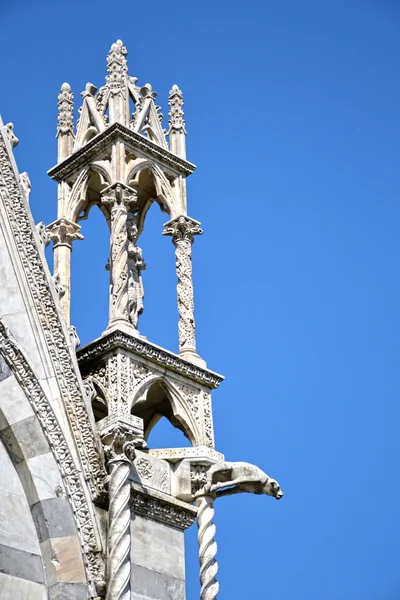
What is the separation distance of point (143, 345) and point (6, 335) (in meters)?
1.35

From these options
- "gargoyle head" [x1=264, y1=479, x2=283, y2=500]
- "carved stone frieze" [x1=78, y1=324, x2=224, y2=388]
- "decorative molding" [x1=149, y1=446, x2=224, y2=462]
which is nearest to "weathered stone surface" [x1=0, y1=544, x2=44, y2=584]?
"decorative molding" [x1=149, y1=446, x2=224, y2=462]

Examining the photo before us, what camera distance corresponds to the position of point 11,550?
30.8ft

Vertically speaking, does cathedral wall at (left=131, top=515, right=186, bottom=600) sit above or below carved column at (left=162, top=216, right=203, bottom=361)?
below

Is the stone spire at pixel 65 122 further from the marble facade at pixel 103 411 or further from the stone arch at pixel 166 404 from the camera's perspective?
the stone arch at pixel 166 404

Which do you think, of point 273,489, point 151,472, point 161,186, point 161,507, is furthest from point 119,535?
point 161,186

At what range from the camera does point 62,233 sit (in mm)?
12352

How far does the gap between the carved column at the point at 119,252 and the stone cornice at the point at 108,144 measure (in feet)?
2.21

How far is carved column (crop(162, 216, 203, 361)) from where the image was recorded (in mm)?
11762

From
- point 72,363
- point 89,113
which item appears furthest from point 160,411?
point 89,113

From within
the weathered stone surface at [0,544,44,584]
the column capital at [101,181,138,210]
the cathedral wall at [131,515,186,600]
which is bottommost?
the weathered stone surface at [0,544,44,584]

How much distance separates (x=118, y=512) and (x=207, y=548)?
1013 millimetres

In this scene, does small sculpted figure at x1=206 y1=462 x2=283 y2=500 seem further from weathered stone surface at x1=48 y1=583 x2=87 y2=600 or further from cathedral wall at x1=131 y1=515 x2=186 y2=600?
weathered stone surface at x1=48 y1=583 x2=87 y2=600

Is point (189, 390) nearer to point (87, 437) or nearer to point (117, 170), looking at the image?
point (87, 437)

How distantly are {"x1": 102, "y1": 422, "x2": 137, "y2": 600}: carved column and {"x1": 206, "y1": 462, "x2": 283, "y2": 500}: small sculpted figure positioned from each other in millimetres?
952
